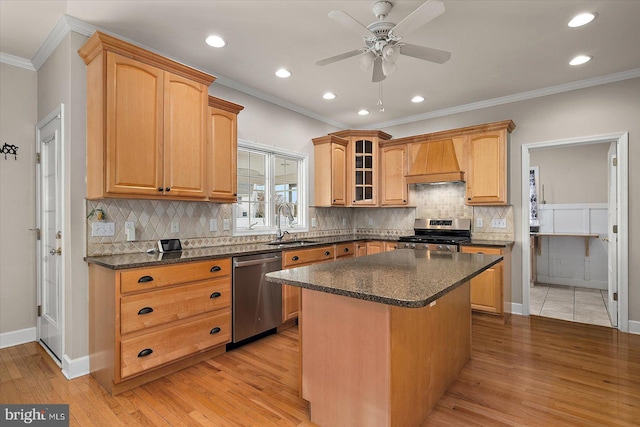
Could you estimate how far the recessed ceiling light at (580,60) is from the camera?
3.20 meters

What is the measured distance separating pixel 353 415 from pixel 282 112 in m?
3.65

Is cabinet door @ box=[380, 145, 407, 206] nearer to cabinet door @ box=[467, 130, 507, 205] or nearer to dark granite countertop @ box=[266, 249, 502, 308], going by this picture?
cabinet door @ box=[467, 130, 507, 205]

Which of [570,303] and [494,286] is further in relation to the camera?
[570,303]

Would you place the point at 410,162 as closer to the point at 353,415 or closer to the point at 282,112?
the point at 282,112

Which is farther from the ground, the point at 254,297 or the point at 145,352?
the point at 254,297

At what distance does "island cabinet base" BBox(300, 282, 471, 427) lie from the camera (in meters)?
1.65

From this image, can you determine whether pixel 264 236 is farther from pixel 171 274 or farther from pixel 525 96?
pixel 525 96

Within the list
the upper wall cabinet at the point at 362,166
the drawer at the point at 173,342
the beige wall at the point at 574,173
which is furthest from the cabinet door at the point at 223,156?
the beige wall at the point at 574,173

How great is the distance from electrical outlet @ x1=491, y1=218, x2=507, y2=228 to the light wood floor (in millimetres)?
1537

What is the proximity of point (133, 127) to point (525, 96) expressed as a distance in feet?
14.3

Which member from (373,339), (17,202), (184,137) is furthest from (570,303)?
(17,202)

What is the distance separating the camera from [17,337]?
10.2 ft

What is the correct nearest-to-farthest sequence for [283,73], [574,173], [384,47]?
[384,47] → [283,73] → [574,173]

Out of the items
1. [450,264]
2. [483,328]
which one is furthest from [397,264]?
[483,328]
